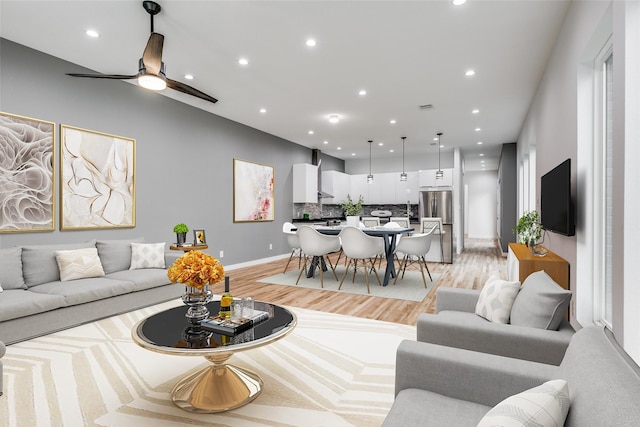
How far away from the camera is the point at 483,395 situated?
1.30 m

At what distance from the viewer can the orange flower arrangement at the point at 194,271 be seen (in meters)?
2.06

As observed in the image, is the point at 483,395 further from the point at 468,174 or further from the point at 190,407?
the point at 468,174

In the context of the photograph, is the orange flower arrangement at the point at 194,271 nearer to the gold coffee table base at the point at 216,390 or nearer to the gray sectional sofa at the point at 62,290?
the gold coffee table base at the point at 216,390

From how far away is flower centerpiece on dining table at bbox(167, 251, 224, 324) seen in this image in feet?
6.78

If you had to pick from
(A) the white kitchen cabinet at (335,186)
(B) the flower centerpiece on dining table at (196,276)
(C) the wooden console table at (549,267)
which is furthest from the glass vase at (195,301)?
(A) the white kitchen cabinet at (335,186)

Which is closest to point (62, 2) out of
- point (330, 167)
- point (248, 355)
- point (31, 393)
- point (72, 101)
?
point (72, 101)

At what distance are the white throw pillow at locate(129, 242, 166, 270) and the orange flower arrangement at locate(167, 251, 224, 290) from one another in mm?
2406

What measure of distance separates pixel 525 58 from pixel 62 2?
15.0 ft

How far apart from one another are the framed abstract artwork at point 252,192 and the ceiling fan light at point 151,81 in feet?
11.4

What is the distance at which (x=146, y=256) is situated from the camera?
419 cm

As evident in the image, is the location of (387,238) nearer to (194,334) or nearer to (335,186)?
(194,334)

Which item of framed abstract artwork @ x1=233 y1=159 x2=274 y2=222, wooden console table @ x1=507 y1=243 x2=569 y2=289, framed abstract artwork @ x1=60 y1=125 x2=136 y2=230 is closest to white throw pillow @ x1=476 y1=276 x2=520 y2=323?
wooden console table @ x1=507 y1=243 x2=569 y2=289

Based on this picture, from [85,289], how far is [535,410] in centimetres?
371

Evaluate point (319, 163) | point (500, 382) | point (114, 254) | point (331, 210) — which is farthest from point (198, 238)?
point (331, 210)
